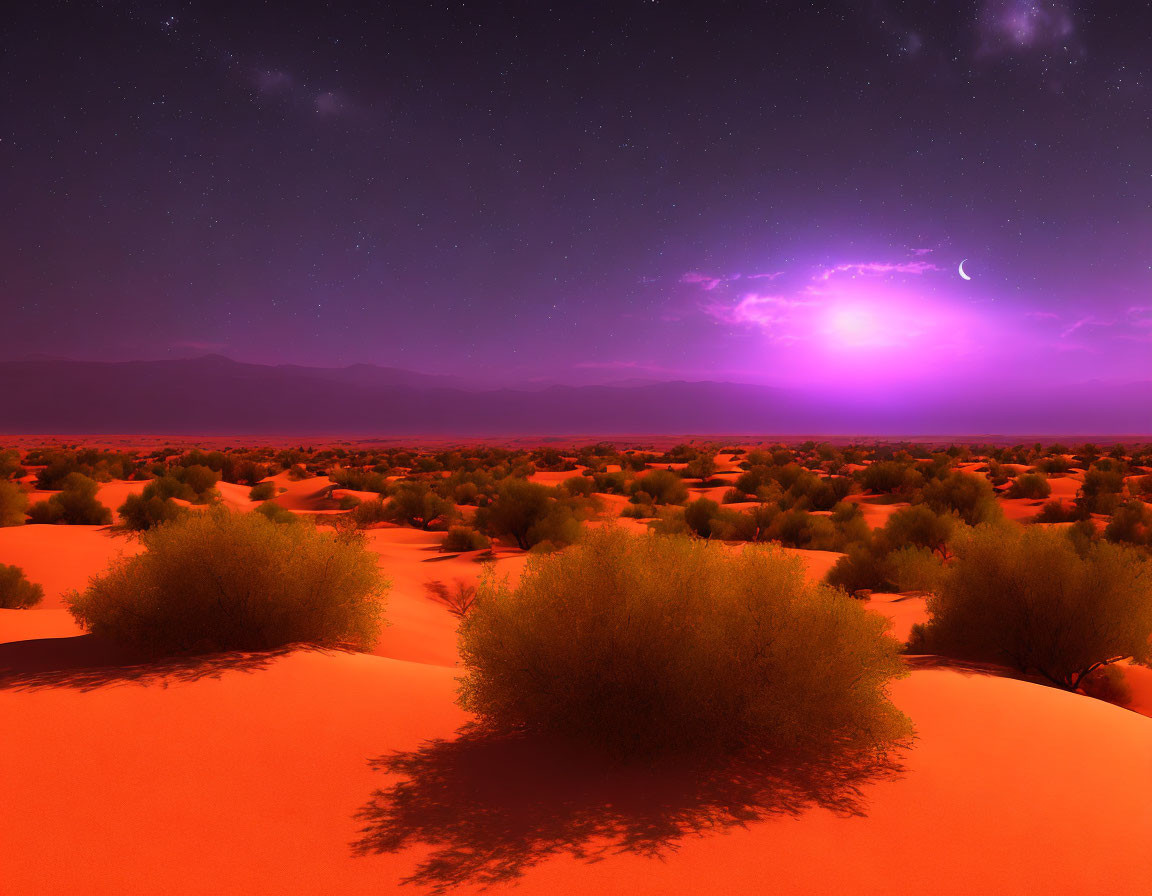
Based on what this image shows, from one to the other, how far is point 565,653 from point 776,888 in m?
1.80

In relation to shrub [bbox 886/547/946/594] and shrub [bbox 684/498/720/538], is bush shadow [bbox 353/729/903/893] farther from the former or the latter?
shrub [bbox 684/498/720/538]

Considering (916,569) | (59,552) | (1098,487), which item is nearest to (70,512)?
(59,552)

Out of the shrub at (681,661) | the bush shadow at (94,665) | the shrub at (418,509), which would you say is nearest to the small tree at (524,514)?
the shrub at (418,509)

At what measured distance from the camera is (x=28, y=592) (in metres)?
9.34

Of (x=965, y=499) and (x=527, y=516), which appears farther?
(x=965, y=499)

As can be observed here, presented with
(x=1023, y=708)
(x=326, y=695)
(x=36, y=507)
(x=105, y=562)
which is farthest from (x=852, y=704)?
(x=36, y=507)

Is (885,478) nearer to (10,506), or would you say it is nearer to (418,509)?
(418,509)

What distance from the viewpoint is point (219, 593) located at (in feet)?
20.7

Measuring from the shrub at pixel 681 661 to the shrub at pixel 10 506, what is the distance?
16.2m

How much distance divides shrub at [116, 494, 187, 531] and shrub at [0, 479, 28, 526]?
7.94 ft

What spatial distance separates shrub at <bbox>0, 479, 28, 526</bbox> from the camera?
15164 mm

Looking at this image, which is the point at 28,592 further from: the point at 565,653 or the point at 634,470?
the point at 634,470

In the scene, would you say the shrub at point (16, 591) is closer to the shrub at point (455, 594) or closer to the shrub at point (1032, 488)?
the shrub at point (455, 594)

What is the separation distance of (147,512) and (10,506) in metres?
3.72
